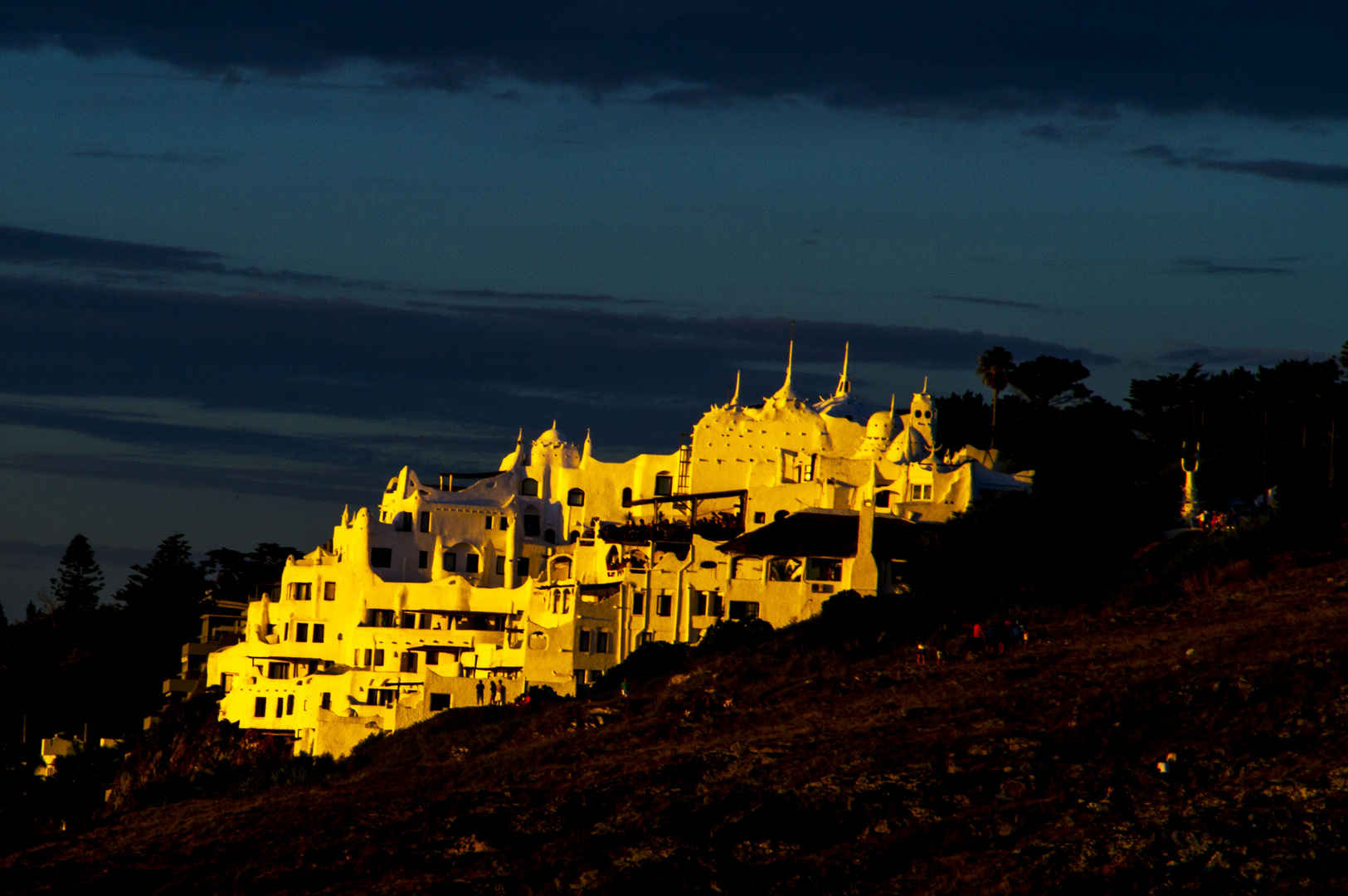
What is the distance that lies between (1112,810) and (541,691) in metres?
33.2

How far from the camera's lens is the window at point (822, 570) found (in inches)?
2867

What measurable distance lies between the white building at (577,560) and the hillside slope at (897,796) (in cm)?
1123

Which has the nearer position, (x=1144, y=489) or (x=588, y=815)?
(x=588, y=815)

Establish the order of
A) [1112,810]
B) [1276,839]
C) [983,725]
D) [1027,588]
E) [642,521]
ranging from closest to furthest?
[1276,839]
[1112,810]
[983,725]
[1027,588]
[642,521]

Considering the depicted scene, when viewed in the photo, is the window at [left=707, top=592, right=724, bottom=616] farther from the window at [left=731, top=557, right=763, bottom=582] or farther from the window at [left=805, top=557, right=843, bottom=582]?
the window at [left=805, top=557, right=843, bottom=582]

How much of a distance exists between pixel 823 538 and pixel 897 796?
2908cm

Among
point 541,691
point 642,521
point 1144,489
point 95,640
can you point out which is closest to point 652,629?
point 541,691

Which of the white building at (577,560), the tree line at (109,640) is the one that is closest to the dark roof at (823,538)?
the white building at (577,560)

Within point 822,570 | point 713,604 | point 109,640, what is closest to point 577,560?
point 713,604

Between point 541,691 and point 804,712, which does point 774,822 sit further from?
point 541,691

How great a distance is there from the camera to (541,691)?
234 ft

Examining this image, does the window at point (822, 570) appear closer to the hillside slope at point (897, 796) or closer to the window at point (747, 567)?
the window at point (747, 567)

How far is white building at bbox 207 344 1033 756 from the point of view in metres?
73.2

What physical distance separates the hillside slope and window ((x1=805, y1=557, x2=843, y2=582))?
34.7ft
